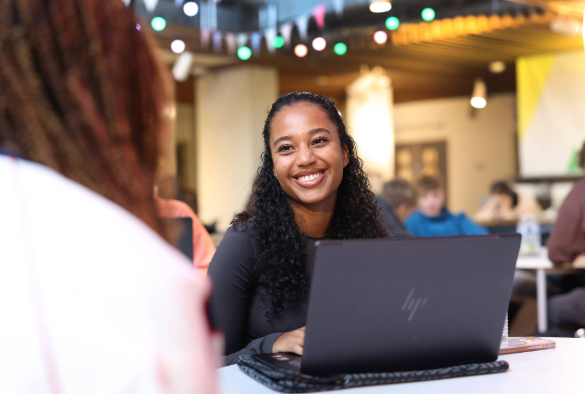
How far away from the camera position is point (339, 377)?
3.81 ft

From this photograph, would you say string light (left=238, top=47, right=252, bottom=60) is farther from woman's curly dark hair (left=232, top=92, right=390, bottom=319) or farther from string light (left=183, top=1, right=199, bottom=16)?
woman's curly dark hair (left=232, top=92, right=390, bottom=319)

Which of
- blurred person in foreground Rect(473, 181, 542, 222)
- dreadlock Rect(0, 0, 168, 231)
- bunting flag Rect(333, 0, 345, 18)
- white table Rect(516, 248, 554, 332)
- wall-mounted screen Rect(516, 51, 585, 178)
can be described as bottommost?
white table Rect(516, 248, 554, 332)

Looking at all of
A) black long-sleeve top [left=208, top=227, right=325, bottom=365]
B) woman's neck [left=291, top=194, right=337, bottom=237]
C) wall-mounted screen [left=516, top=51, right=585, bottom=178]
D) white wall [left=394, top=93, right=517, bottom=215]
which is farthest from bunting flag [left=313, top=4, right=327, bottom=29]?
white wall [left=394, top=93, right=517, bottom=215]

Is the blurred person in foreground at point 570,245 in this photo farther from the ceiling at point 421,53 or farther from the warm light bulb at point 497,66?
the warm light bulb at point 497,66

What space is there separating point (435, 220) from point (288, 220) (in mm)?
3169

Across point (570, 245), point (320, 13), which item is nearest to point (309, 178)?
point (570, 245)

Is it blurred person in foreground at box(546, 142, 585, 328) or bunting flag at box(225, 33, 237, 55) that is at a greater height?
bunting flag at box(225, 33, 237, 55)

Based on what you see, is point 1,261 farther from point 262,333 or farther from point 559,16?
point 559,16

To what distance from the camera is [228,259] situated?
1.73 metres

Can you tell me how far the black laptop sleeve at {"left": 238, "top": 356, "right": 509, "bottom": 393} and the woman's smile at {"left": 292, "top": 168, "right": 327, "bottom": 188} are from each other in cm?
67

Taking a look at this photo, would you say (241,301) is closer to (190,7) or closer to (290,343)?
(290,343)

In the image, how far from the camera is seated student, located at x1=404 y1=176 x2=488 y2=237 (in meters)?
4.71

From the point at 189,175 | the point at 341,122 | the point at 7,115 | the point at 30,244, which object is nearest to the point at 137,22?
the point at 7,115

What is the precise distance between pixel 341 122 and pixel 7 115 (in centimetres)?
143
